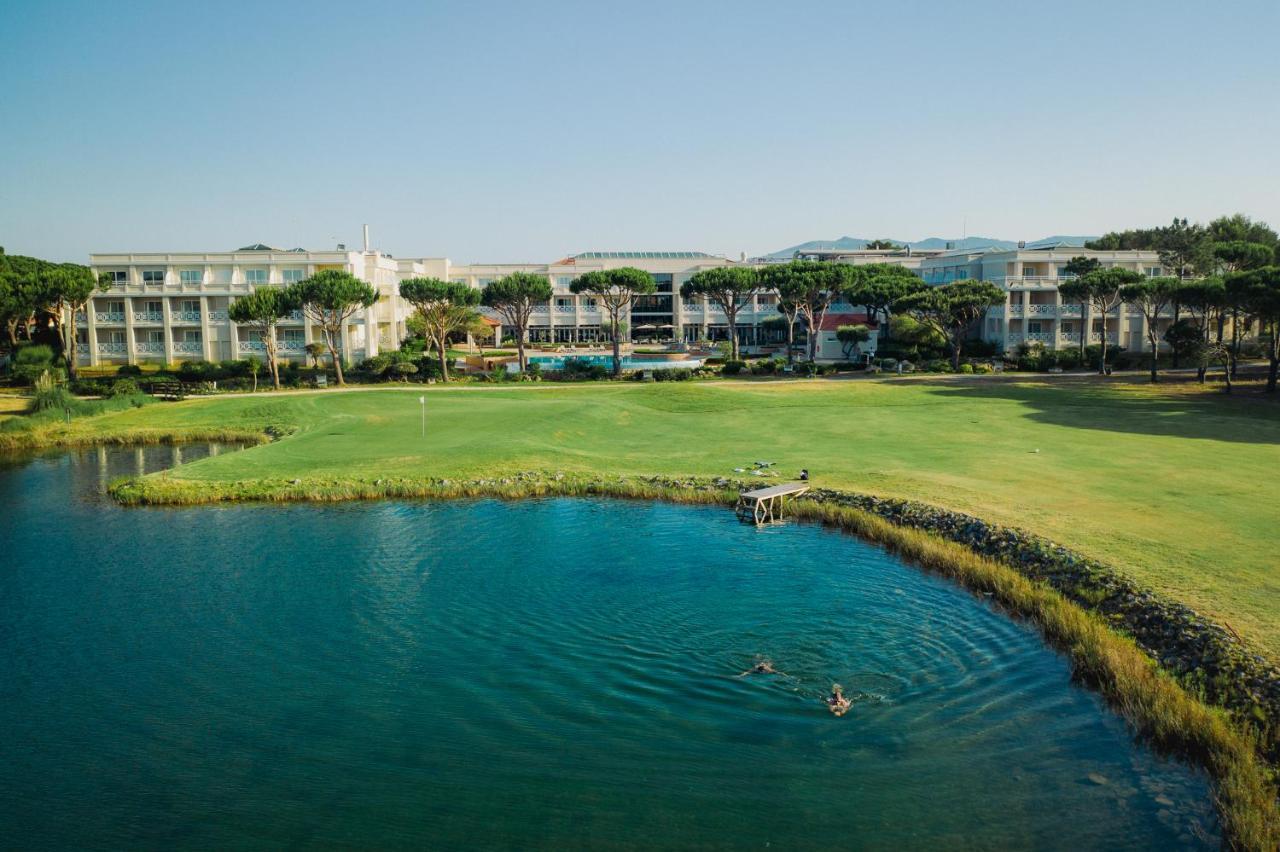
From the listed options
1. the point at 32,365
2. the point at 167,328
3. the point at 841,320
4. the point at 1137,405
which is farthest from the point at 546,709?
the point at 841,320

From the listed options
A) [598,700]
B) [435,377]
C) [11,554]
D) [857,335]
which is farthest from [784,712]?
[857,335]

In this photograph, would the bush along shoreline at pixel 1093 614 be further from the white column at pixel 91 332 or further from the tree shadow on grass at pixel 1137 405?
the white column at pixel 91 332

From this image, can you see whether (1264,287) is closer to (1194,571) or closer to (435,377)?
(1194,571)

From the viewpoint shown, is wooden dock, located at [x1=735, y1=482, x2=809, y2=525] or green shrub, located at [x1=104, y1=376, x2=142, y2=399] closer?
wooden dock, located at [x1=735, y1=482, x2=809, y2=525]

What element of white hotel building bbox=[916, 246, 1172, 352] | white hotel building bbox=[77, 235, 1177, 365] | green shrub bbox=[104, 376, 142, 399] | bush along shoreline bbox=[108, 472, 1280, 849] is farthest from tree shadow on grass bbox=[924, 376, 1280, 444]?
green shrub bbox=[104, 376, 142, 399]

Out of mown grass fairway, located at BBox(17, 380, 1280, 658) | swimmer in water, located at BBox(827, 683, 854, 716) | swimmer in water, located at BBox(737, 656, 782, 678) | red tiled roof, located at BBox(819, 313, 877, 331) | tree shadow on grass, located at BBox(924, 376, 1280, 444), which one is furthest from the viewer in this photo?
red tiled roof, located at BBox(819, 313, 877, 331)

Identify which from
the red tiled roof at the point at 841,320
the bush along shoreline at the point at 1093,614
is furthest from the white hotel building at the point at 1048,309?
the bush along shoreline at the point at 1093,614

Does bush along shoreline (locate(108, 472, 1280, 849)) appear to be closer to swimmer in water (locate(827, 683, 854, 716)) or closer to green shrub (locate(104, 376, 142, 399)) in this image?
swimmer in water (locate(827, 683, 854, 716))
